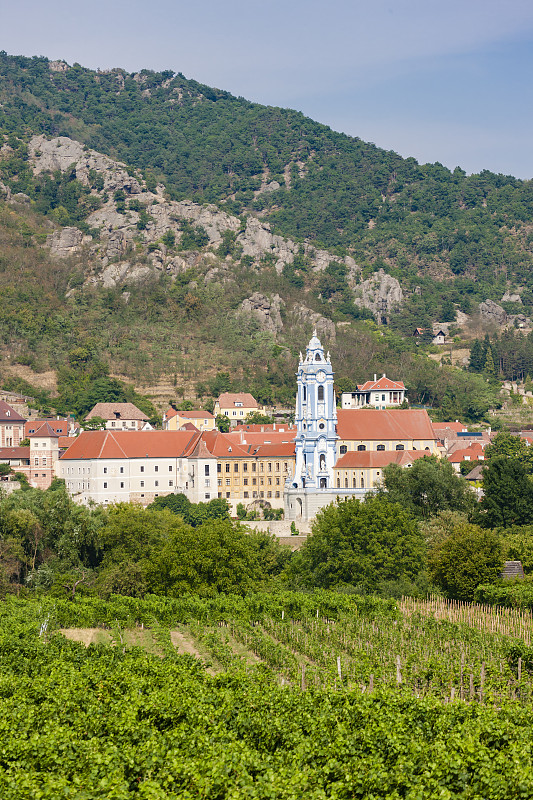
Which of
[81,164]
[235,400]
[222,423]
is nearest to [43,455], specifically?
[222,423]

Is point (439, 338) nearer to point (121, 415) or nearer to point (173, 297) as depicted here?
point (173, 297)

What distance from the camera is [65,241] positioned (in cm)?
16712

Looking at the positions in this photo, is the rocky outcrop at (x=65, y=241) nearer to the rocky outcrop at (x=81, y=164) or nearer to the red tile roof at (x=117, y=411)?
the rocky outcrop at (x=81, y=164)

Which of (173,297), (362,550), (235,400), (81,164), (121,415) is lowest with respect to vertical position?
(362,550)

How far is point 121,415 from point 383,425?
31426mm

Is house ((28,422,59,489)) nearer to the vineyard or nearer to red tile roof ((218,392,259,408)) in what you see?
red tile roof ((218,392,259,408))

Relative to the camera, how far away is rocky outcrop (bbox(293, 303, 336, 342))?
6137 inches

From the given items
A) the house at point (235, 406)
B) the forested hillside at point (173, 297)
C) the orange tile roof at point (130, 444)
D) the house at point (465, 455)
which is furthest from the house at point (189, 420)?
the house at point (465, 455)

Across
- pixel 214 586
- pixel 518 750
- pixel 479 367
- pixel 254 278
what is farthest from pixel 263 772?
pixel 254 278

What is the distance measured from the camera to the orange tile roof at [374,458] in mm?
90562

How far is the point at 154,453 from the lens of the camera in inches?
3760

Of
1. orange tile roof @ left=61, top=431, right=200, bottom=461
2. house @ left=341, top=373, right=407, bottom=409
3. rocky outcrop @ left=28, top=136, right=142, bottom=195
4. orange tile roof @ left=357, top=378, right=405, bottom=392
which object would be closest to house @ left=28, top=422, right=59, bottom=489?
orange tile roof @ left=61, top=431, right=200, bottom=461

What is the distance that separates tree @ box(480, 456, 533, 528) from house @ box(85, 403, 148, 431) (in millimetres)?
48983

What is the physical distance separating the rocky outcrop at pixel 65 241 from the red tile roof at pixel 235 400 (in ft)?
172
